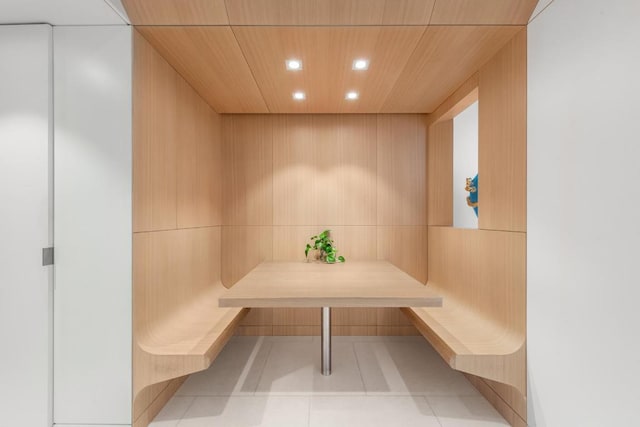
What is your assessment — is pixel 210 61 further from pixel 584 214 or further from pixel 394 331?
pixel 394 331

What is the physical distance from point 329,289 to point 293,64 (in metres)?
1.65

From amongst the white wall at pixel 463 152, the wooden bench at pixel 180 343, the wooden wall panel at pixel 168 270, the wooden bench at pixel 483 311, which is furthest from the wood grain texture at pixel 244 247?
the white wall at pixel 463 152

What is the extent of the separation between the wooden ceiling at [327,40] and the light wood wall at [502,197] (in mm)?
173

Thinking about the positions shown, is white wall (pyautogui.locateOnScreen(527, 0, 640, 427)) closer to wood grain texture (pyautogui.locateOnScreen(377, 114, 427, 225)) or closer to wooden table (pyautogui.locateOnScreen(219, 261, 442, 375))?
wooden table (pyautogui.locateOnScreen(219, 261, 442, 375))

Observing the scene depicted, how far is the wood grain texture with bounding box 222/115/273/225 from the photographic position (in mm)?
4035

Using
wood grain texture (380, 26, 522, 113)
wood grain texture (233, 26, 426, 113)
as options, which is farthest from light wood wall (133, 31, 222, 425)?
wood grain texture (380, 26, 522, 113)

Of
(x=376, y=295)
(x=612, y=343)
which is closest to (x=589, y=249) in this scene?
(x=612, y=343)

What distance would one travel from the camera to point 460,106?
3.36 m

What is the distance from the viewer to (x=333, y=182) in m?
4.04

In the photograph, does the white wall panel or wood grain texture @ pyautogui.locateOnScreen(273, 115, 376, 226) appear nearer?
the white wall panel

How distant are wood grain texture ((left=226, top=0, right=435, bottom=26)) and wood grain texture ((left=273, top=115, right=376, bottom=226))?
6.13 ft

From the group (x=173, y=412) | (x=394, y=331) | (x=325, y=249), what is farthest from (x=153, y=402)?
(x=394, y=331)

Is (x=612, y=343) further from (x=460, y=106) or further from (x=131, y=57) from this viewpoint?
(x=131, y=57)

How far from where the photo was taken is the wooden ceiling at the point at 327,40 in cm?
208
